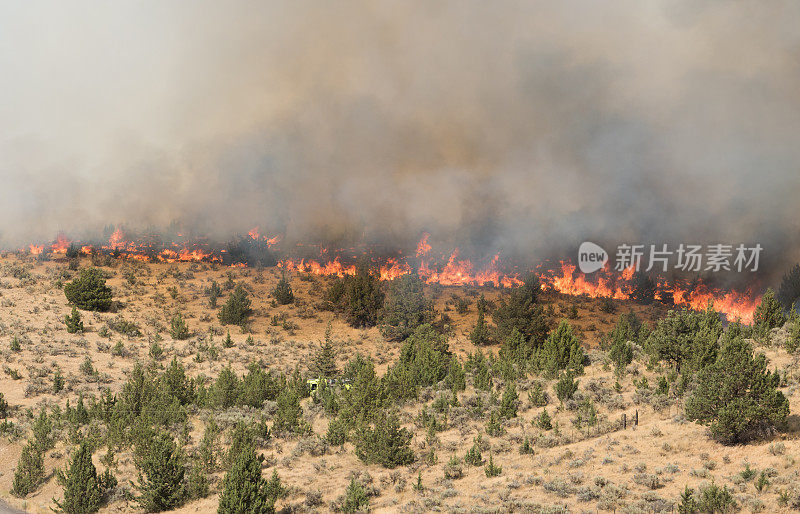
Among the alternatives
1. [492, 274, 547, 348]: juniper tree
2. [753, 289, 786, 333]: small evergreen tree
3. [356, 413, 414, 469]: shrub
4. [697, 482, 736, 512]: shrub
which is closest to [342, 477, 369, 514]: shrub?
[356, 413, 414, 469]: shrub

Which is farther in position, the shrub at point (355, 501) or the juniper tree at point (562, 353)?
the juniper tree at point (562, 353)

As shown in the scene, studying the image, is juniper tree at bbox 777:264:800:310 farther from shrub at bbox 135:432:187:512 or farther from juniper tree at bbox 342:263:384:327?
shrub at bbox 135:432:187:512

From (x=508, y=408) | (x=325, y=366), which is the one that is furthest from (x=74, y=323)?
(x=508, y=408)

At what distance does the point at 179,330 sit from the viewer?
4706 cm

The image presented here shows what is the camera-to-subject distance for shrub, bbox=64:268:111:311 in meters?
50.1

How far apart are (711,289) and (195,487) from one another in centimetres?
6520

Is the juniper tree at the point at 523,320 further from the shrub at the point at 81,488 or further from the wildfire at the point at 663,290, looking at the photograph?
the shrub at the point at 81,488

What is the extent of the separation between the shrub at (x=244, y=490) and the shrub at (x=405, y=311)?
107ft

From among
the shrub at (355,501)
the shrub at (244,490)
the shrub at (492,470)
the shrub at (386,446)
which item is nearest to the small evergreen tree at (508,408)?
the shrub at (386,446)

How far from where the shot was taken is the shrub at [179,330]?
154 feet

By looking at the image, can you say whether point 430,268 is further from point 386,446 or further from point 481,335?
point 386,446

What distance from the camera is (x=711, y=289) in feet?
224

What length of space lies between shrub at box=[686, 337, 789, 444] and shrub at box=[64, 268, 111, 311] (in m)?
47.5

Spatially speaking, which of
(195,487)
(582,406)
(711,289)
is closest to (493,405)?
(582,406)
